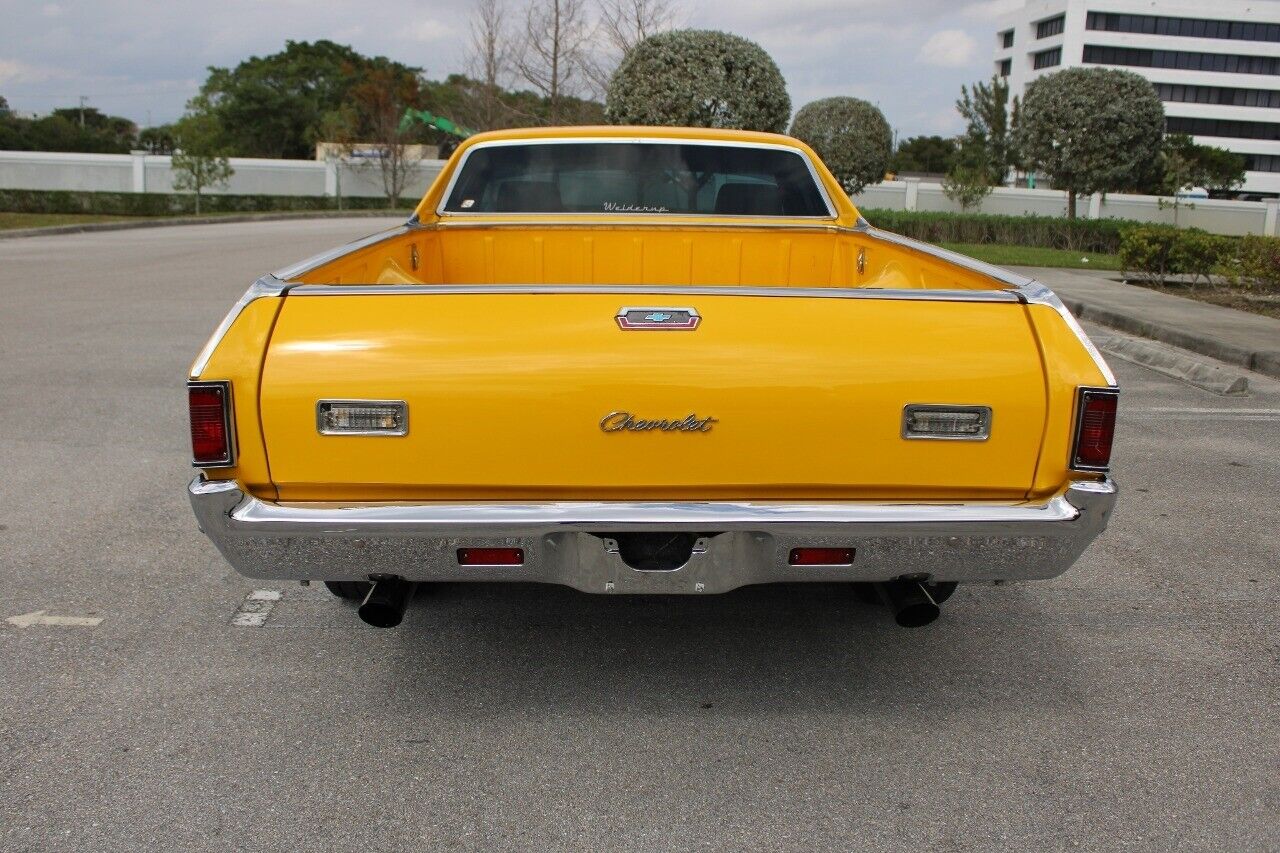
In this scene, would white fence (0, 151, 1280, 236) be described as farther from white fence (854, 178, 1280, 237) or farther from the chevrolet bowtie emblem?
the chevrolet bowtie emblem

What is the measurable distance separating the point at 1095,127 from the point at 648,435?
1096 inches

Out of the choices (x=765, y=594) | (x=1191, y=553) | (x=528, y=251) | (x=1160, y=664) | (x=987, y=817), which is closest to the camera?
(x=987, y=817)

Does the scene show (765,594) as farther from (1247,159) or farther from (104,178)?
(1247,159)

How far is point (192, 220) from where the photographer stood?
107ft

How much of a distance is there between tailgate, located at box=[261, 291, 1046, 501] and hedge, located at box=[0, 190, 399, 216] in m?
33.2

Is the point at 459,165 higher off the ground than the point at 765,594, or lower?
higher

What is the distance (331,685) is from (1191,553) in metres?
3.69

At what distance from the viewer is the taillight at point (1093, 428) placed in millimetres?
3006

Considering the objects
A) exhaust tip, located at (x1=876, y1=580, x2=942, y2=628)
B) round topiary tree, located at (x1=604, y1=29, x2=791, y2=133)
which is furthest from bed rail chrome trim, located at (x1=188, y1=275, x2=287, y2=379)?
round topiary tree, located at (x1=604, y1=29, x2=791, y2=133)

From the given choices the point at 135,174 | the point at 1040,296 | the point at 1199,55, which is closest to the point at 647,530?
the point at 1040,296

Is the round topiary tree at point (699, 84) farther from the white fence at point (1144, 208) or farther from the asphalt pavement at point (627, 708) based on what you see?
the asphalt pavement at point (627, 708)

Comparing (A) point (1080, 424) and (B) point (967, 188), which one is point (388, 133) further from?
(A) point (1080, 424)

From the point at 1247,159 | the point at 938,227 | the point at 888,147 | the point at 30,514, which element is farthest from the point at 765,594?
the point at 1247,159

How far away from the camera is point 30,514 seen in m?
5.12
